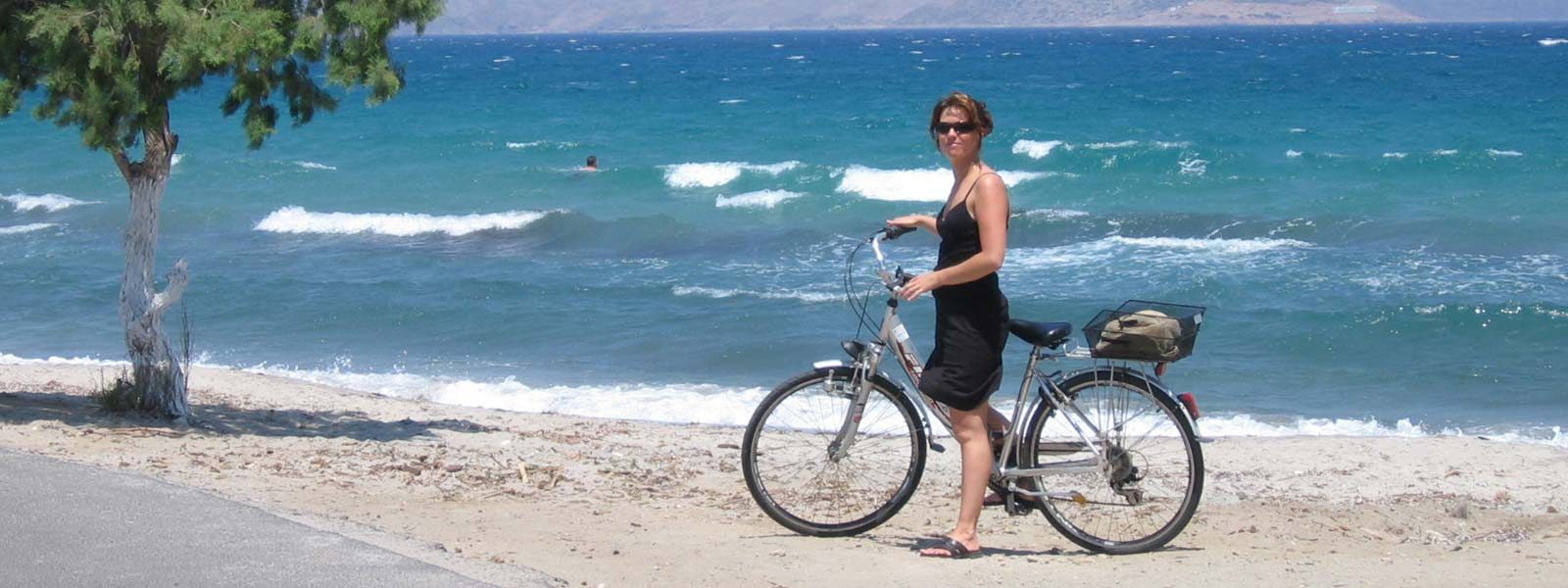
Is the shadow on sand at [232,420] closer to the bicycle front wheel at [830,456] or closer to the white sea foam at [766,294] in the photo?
the bicycle front wheel at [830,456]

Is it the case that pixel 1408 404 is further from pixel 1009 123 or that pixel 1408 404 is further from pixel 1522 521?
pixel 1009 123

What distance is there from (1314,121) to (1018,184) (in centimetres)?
1434

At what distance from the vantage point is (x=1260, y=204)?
1035 inches

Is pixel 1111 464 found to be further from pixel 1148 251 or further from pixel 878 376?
pixel 1148 251

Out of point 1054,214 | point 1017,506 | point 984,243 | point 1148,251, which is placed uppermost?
point 1054,214

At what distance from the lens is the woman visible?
5492 millimetres

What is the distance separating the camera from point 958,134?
559cm

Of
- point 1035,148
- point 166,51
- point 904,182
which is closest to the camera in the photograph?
point 166,51

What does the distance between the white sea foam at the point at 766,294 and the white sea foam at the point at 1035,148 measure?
17.1m

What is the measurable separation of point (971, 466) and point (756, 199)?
22.5m

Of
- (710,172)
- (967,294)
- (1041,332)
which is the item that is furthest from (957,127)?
(710,172)

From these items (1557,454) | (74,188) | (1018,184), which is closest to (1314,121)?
(1018,184)

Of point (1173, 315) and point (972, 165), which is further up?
point (972, 165)

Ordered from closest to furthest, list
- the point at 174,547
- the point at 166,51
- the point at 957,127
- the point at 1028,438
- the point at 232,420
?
the point at 174,547 → the point at 957,127 → the point at 1028,438 → the point at 166,51 → the point at 232,420
